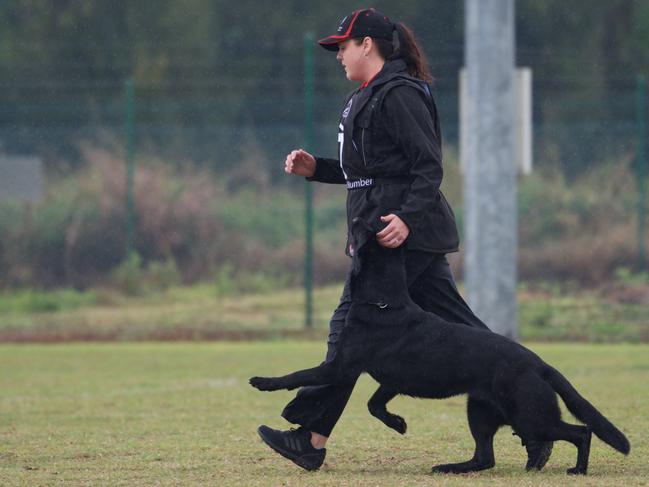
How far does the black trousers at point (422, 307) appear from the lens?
16.7 ft

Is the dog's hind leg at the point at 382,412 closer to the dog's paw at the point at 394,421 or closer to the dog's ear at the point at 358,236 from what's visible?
the dog's paw at the point at 394,421

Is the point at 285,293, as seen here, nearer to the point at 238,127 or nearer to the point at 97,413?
the point at 238,127

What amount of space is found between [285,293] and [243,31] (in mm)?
7287

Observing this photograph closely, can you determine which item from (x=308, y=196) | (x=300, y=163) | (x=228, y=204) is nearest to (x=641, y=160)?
(x=308, y=196)

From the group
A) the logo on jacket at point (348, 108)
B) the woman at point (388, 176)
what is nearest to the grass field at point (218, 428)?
the woman at point (388, 176)

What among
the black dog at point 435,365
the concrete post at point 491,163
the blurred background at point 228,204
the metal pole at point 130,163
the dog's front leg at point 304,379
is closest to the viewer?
the black dog at point 435,365

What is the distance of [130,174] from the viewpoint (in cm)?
1371

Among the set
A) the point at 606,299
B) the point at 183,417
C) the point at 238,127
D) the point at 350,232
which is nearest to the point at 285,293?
the point at 238,127

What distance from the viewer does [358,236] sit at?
4.92m

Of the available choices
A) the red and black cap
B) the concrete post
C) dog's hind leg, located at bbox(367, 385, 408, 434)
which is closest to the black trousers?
dog's hind leg, located at bbox(367, 385, 408, 434)

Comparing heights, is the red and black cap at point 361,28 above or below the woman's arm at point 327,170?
above

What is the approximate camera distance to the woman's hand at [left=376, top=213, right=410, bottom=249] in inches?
190

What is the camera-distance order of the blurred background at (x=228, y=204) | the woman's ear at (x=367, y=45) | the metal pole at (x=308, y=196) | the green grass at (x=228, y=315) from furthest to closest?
the blurred background at (x=228, y=204) < the metal pole at (x=308, y=196) < the green grass at (x=228, y=315) < the woman's ear at (x=367, y=45)

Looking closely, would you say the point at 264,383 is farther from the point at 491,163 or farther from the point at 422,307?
the point at 491,163
